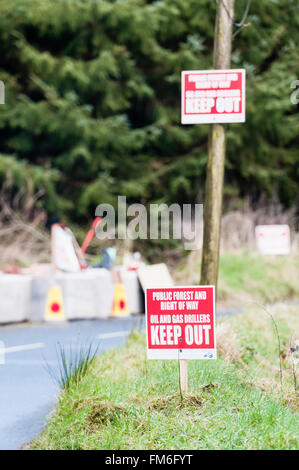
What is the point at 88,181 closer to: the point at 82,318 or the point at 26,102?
the point at 26,102

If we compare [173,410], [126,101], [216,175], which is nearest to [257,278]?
[126,101]

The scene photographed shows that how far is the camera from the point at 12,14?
25953mm

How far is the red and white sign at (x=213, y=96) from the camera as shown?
1029 cm

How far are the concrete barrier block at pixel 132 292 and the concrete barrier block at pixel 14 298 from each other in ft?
8.05

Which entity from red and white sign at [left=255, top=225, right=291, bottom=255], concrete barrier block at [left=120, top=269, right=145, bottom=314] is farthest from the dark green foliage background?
concrete barrier block at [left=120, top=269, right=145, bottom=314]

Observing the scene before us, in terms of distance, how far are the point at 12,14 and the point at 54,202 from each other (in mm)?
5925

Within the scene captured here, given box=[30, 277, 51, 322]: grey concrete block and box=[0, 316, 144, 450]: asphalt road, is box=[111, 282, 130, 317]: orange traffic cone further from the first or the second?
box=[30, 277, 51, 322]: grey concrete block

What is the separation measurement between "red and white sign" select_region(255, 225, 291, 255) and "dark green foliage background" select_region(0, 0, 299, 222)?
6916 mm

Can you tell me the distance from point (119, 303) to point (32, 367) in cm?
638

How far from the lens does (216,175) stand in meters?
11.4

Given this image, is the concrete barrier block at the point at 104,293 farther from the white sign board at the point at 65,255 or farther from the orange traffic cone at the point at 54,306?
the orange traffic cone at the point at 54,306

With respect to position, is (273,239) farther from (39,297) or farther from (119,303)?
(39,297)

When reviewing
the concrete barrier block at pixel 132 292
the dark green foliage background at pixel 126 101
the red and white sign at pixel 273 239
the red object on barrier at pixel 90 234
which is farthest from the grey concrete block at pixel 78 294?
the dark green foliage background at pixel 126 101

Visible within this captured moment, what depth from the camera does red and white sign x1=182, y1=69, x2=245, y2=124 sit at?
1029 cm
